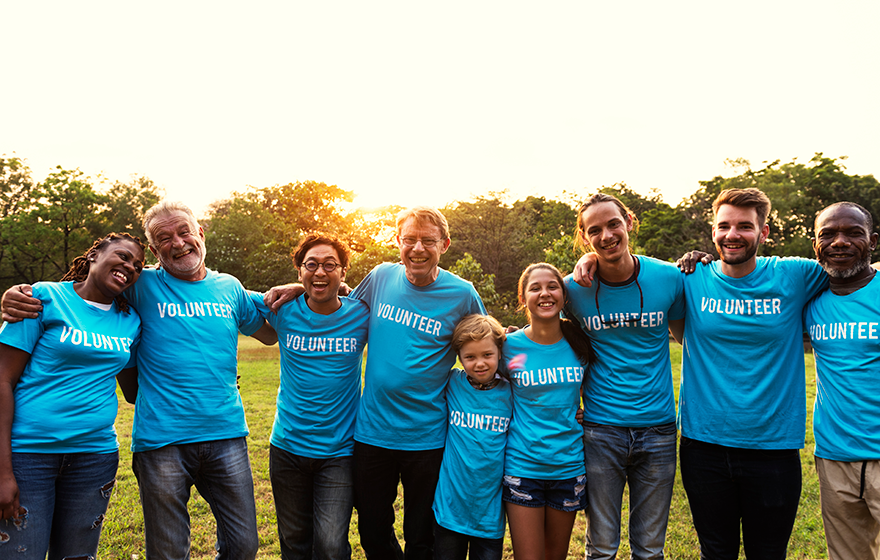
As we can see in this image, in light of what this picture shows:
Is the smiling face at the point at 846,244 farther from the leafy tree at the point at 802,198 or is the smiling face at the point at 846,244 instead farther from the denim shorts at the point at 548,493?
the leafy tree at the point at 802,198

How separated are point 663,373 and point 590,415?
577 mm

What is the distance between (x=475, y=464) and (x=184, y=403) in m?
1.89

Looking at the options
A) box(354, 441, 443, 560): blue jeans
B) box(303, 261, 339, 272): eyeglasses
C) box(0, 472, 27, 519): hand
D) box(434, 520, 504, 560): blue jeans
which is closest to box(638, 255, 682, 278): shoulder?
box(354, 441, 443, 560): blue jeans

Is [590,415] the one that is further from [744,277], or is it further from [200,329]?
[200,329]

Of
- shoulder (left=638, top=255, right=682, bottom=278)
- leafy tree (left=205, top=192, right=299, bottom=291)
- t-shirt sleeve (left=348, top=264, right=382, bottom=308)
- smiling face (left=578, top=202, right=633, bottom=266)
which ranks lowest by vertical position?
t-shirt sleeve (left=348, top=264, right=382, bottom=308)

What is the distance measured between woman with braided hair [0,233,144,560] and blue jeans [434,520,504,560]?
6.76 ft

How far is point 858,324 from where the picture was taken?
Result: 336cm

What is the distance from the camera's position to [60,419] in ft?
10.1

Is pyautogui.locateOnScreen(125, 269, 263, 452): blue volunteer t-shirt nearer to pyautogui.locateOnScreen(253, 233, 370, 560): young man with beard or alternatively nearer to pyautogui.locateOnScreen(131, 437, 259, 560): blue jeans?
pyautogui.locateOnScreen(131, 437, 259, 560): blue jeans

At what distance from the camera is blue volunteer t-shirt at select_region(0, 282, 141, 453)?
3.05 meters

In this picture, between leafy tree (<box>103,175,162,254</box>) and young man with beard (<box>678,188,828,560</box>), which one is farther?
leafy tree (<box>103,175,162,254</box>)

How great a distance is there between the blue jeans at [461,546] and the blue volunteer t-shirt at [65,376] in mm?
2117

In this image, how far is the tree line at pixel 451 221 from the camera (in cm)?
2955

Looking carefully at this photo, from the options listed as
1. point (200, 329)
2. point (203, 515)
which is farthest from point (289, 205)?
point (200, 329)
